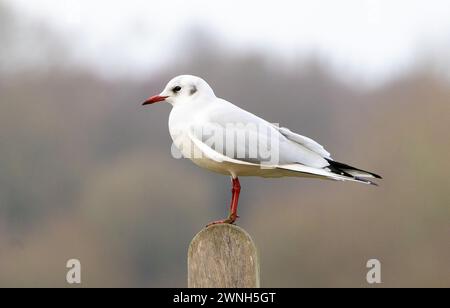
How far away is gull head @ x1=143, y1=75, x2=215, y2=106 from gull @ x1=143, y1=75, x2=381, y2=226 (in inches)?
3.2

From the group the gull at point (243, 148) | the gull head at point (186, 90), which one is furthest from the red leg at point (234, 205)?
the gull head at point (186, 90)

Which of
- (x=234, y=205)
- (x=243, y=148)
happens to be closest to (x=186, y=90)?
(x=243, y=148)

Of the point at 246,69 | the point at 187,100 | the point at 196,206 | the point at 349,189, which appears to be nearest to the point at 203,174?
the point at 196,206

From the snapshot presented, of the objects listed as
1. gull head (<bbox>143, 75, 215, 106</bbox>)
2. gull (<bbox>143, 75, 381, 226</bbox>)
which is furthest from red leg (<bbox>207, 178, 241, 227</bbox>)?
gull head (<bbox>143, 75, 215, 106</bbox>)

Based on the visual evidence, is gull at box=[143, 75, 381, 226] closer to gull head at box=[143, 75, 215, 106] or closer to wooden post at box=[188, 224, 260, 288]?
gull head at box=[143, 75, 215, 106]

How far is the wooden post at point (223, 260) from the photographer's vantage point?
338 cm

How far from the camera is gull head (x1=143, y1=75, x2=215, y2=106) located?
4434mm

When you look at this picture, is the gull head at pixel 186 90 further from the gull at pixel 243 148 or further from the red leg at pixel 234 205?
the red leg at pixel 234 205

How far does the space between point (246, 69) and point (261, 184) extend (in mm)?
8280

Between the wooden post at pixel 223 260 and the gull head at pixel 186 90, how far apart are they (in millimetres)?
1120

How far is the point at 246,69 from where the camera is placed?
91.7 ft

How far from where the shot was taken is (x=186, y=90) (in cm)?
445

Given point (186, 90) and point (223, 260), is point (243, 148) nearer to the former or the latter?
point (186, 90)
